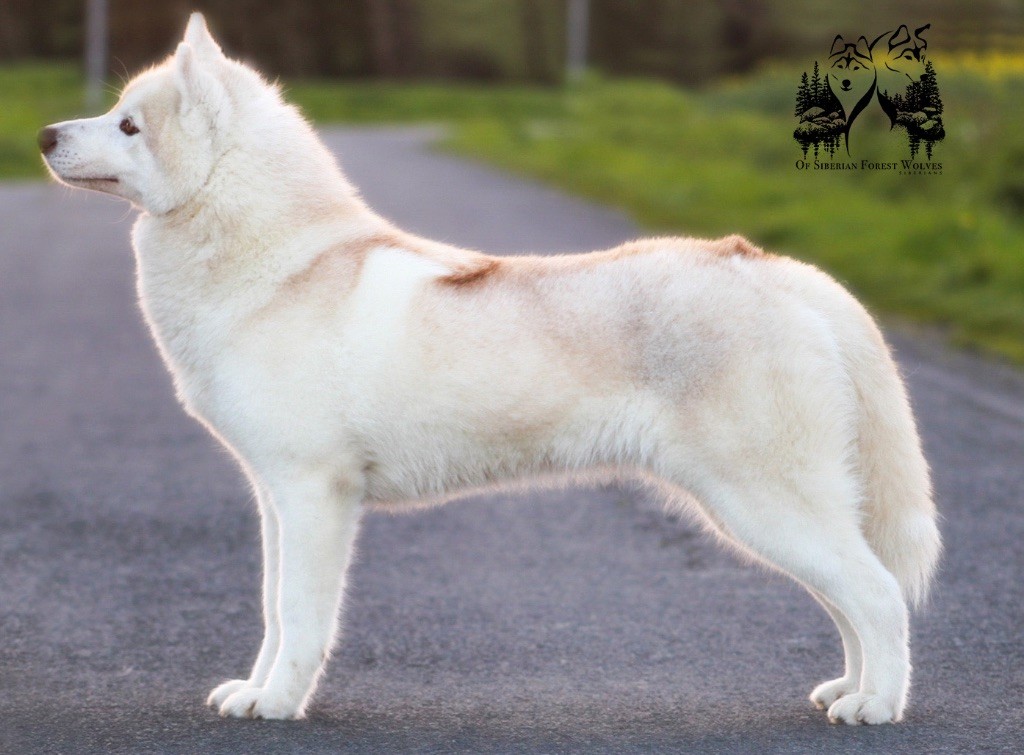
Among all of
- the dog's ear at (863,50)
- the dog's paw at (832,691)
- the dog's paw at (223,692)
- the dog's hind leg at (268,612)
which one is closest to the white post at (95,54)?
the dog's ear at (863,50)

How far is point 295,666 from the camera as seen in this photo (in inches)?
142

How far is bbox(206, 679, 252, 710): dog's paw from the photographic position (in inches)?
147

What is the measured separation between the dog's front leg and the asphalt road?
7cm

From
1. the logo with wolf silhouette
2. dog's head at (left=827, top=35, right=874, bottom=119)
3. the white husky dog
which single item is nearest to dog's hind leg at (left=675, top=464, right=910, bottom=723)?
the white husky dog

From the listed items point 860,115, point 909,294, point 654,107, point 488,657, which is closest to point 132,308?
point 909,294

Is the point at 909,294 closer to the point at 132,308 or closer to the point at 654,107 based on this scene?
the point at 132,308

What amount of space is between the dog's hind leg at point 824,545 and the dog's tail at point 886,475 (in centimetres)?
17

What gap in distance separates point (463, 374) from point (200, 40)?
3.92 ft

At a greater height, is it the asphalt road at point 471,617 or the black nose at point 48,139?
the black nose at point 48,139

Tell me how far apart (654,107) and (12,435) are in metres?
23.8

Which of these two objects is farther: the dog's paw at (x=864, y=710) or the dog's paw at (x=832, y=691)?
the dog's paw at (x=832, y=691)

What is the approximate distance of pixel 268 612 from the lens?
384 centimetres

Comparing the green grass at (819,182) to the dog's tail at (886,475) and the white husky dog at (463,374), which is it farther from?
the white husky dog at (463,374)

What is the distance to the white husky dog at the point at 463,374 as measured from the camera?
11.6ft
